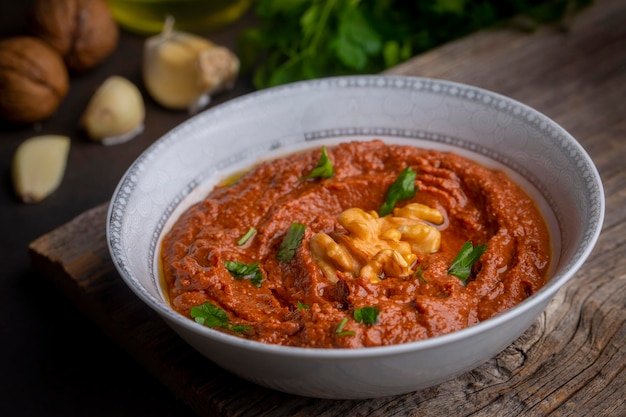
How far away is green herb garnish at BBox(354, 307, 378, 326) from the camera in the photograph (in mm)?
2418

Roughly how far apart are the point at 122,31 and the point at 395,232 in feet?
11.3

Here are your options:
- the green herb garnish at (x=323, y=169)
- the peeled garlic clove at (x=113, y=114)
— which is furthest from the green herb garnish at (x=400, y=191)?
the peeled garlic clove at (x=113, y=114)

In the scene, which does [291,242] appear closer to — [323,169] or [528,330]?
[323,169]

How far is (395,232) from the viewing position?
2.81 metres

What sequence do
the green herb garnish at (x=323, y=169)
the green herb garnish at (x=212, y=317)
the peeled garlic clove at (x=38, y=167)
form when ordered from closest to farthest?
1. the green herb garnish at (x=212, y=317)
2. the green herb garnish at (x=323, y=169)
3. the peeled garlic clove at (x=38, y=167)

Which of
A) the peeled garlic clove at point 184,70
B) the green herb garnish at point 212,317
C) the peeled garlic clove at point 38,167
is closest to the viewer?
the green herb garnish at point 212,317

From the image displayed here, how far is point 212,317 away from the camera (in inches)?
102

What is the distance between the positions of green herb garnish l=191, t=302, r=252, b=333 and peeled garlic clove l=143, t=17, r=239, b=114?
2260mm

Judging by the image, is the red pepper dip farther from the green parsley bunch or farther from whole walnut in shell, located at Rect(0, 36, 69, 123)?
whole walnut in shell, located at Rect(0, 36, 69, 123)

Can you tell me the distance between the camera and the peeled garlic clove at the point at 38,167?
4195mm

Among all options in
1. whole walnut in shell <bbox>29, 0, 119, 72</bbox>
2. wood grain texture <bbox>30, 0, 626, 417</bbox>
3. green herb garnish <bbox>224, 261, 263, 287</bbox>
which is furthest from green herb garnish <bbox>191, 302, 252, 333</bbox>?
whole walnut in shell <bbox>29, 0, 119, 72</bbox>

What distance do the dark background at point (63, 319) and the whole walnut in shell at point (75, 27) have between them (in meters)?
0.25

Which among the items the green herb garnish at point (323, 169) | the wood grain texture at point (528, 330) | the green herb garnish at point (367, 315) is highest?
the green herb garnish at point (367, 315)

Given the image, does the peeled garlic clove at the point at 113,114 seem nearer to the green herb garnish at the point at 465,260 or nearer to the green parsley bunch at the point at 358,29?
A: the green parsley bunch at the point at 358,29
